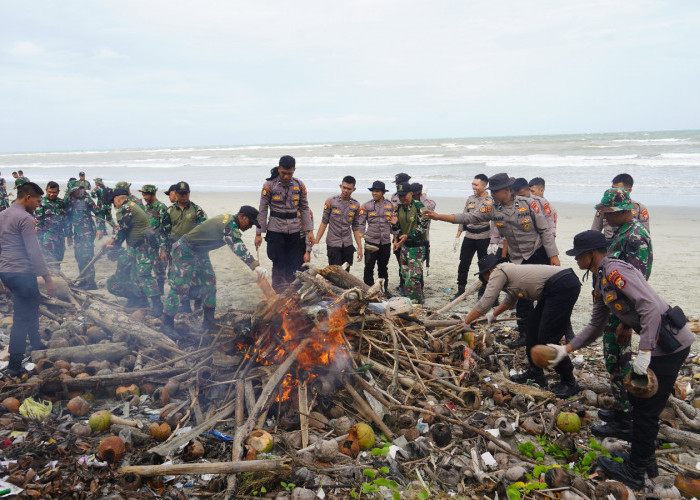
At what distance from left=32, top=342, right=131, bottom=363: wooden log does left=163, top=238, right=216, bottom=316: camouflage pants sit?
113cm

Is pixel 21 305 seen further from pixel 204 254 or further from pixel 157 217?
pixel 157 217

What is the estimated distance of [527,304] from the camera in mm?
6891

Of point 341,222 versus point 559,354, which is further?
point 341,222

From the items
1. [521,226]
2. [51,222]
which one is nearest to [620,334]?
[521,226]

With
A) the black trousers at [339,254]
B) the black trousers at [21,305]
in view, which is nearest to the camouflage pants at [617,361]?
the black trousers at [339,254]

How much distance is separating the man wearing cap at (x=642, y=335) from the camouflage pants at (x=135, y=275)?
6.62 meters

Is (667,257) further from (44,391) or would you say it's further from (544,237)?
(44,391)

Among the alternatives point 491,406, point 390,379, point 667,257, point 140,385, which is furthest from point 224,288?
point 667,257

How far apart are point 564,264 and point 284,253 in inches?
271

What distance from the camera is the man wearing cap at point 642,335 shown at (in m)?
3.51

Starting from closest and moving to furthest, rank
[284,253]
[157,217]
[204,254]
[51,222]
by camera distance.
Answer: [204,254]
[157,217]
[284,253]
[51,222]

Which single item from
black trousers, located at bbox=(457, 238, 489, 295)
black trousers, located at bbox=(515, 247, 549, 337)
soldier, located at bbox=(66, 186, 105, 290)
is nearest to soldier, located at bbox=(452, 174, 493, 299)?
black trousers, located at bbox=(457, 238, 489, 295)

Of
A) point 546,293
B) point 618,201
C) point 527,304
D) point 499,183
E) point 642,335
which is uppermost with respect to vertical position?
point 499,183

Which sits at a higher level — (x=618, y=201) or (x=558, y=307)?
(x=618, y=201)
